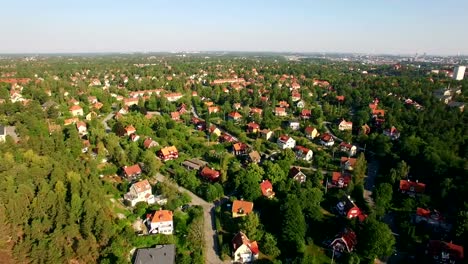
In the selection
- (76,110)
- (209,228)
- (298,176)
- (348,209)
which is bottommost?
(209,228)

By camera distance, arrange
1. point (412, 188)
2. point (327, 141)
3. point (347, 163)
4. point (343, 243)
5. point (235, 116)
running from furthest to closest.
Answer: point (235, 116) < point (327, 141) < point (347, 163) < point (412, 188) < point (343, 243)

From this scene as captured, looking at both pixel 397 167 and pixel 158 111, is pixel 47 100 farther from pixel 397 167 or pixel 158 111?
pixel 397 167

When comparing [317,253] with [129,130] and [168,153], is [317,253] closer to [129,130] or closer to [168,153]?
[168,153]

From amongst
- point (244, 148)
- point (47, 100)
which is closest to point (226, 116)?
point (244, 148)

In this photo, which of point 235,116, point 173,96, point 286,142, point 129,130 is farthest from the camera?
point 173,96

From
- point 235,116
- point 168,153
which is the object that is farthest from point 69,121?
point 235,116

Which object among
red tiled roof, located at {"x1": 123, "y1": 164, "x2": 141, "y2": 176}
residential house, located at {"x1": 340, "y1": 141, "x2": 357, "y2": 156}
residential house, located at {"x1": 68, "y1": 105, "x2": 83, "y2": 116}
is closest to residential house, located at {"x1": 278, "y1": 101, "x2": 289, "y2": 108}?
residential house, located at {"x1": 340, "y1": 141, "x2": 357, "y2": 156}

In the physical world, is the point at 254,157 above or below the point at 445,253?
above

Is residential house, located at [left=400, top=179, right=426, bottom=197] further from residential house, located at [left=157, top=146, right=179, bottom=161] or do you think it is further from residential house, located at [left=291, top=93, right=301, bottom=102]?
residential house, located at [left=291, top=93, right=301, bottom=102]
